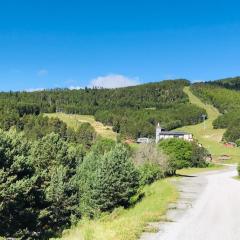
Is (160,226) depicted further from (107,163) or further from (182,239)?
(107,163)

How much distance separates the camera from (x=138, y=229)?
24688mm

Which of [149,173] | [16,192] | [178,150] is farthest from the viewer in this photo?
[178,150]

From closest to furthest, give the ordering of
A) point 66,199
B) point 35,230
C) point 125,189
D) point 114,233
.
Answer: point 114,233
point 35,230
point 125,189
point 66,199

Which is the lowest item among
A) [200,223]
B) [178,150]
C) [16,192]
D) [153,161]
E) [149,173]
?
[200,223]

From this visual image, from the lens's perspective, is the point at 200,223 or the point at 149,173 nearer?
the point at 200,223

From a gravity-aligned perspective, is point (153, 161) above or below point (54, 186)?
above

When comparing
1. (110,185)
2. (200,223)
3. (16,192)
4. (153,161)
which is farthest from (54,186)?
(153,161)

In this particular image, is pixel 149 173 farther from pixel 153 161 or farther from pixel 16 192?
pixel 16 192

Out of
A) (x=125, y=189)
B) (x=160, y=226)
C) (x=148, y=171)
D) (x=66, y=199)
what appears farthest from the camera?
(x=148, y=171)

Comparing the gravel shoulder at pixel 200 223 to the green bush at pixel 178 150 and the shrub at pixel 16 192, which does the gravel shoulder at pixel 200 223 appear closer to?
the shrub at pixel 16 192

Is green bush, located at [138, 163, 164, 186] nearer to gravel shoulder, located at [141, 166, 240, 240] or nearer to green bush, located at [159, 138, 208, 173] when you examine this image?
gravel shoulder, located at [141, 166, 240, 240]

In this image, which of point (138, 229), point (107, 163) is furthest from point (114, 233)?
point (107, 163)

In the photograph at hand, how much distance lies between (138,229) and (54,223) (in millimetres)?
39896

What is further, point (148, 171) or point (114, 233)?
point (148, 171)
